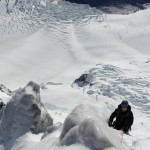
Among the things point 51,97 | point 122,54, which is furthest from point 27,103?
point 122,54

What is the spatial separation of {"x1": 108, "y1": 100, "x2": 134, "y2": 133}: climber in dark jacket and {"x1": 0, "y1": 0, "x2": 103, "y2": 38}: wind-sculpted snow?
67.0 m

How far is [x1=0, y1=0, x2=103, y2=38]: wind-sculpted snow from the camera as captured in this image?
8219 cm

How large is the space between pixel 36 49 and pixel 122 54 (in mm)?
15216

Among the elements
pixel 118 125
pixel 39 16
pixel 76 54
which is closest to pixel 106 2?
pixel 39 16

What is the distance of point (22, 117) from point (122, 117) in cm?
501

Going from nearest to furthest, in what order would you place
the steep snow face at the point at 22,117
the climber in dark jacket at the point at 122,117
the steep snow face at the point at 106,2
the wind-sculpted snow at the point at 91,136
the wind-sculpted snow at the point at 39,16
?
the wind-sculpted snow at the point at 91,136 < the climber in dark jacket at the point at 122,117 < the steep snow face at the point at 22,117 < the wind-sculpted snow at the point at 39,16 < the steep snow face at the point at 106,2

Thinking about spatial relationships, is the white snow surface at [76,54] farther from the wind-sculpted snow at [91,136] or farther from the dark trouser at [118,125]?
the wind-sculpted snow at [91,136]

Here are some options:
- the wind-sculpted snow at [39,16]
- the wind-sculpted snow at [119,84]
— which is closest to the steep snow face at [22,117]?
the wind-sculpted snow at [119,84]

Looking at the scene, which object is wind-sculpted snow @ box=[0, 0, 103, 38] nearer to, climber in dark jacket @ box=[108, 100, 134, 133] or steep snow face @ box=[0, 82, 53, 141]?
steep snow face @ box=[0, 82, 53, 141]

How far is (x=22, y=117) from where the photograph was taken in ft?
61.4

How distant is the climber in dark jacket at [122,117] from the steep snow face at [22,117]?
410 centimetres

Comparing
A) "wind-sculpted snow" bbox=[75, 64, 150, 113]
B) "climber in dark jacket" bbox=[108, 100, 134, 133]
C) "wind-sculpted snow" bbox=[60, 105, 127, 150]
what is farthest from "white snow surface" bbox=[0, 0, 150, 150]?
"wind-sculpted snow" bbox=[60, 105, 127, 150]

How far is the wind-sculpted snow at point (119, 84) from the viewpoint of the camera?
59.2 m

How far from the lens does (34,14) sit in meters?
84.6
